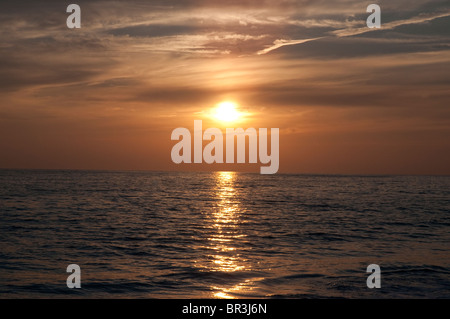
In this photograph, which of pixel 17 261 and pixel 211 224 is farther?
pixel 211 224

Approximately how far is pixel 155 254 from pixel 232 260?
418cm

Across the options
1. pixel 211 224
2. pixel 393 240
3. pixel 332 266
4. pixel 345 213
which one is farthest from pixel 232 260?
pixel 345 213

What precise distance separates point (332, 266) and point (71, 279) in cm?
1101

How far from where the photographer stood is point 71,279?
1738 cm

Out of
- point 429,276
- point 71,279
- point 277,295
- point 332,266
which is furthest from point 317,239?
point 71,279

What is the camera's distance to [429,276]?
18.4 m

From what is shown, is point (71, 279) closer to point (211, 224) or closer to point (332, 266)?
point (332, 266)

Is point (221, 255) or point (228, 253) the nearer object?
point (221, 255)

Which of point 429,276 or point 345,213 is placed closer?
point 429,276
